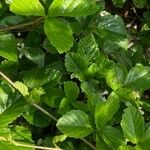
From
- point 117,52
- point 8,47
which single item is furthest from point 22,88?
point 117,52

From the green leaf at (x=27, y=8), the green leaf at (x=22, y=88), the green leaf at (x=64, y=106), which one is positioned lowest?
the green leaf at (x=64, y=106)

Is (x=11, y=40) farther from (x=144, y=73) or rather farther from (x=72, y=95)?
(x=144, y=73)

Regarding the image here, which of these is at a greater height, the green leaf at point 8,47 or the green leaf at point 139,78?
the green leaf at point 8,47

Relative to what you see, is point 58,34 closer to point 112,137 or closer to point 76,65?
point 76,65

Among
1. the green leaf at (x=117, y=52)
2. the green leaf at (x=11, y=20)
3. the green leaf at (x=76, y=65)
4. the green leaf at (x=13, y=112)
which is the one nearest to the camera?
the green leaf at (x=13, y=112)

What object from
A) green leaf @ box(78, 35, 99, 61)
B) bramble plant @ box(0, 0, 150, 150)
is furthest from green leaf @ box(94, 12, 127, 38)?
green leaf @ box(78, 35, 99, 61)

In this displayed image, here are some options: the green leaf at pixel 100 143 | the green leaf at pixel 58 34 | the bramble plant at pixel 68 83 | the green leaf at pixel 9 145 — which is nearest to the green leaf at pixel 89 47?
the bramble plant at pixel 68 83

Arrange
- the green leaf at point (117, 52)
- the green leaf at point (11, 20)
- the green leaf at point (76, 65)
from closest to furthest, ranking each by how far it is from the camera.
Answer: the green leaf at point (76, 65) < the green leaf at point (11, 20) < the green leaf at point (117, 52)

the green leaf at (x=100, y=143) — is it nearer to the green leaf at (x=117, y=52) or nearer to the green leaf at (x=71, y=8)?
the green leaf at (x=71, y=8)

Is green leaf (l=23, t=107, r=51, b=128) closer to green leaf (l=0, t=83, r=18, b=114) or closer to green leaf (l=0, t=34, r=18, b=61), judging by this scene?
green leaf (l=0, t=83, r=18, b=114)
